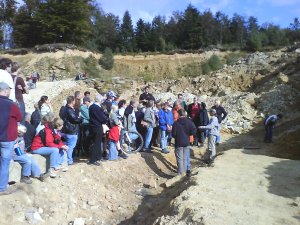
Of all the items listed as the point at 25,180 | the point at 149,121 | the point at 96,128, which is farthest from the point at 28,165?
the point at 149,121

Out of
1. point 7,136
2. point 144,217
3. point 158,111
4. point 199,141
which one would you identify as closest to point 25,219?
point 7,136

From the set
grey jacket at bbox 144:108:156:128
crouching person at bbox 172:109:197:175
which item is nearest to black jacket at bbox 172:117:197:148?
crouching person at bbox 172:109:197:175

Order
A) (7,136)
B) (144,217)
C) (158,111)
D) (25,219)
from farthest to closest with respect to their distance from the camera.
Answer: (158,111) → (144,217) → (25,219) → (7,136)

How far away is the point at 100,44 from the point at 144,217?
236 feet

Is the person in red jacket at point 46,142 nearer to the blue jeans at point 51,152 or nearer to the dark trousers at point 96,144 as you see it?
the blue jeans at point 51,152

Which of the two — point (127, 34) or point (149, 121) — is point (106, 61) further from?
point (149, 121)

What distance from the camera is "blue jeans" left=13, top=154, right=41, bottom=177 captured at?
845 cm

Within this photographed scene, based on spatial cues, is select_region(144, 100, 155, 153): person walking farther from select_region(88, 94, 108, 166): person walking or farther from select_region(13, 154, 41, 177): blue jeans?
select_region(13, 154, 41, 177): blue jeans

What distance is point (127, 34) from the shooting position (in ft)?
257

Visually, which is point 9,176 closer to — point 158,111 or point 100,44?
point 158,111

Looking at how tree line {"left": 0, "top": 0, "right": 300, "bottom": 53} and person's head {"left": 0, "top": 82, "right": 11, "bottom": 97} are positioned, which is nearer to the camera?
person's head {"left": 0, "top": 82, "right": 11, "bottom": 97}

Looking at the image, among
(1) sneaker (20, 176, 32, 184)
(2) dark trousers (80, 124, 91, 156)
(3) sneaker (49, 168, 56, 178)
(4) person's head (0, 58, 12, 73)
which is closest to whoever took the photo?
(4) person's head (0, 58, 12, 73)

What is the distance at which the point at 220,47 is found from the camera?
63500mm

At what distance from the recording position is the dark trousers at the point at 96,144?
1057 centimetres
